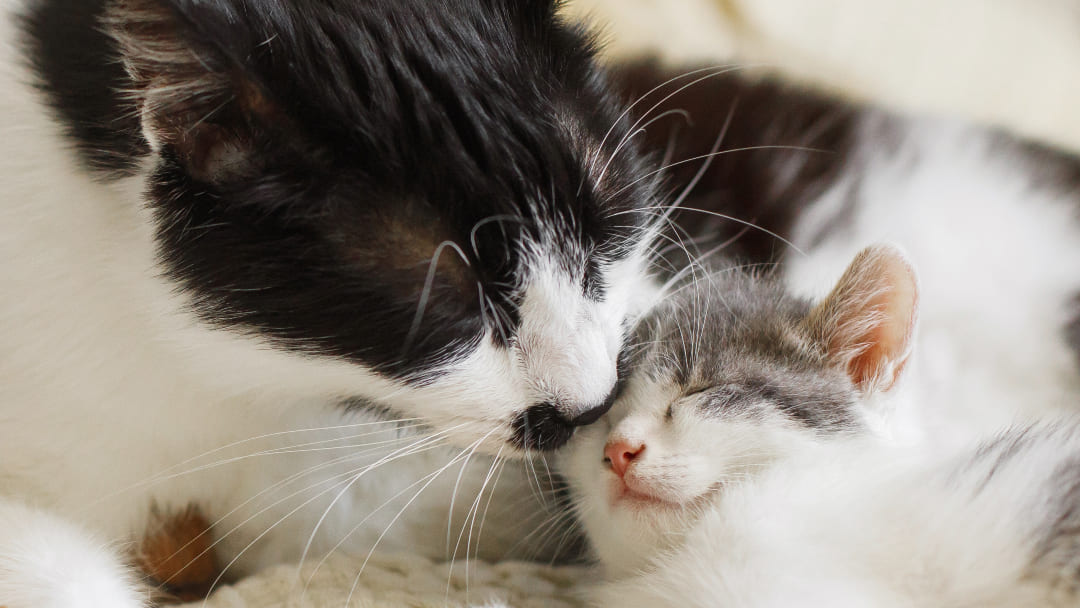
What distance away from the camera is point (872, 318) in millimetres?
900

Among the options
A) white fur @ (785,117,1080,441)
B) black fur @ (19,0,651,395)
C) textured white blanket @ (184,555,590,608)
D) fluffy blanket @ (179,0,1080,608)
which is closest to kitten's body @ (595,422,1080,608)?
textured white blanket @ (184,555,590,608)

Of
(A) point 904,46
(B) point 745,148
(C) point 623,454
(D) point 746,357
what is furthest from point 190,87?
(A) point 904,46

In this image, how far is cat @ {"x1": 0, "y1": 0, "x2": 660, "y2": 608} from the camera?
698mm

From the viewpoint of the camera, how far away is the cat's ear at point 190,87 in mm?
637

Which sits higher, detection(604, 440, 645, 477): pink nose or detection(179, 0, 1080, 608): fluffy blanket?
detection(179, 0, 1080, 608): fluffy blanket

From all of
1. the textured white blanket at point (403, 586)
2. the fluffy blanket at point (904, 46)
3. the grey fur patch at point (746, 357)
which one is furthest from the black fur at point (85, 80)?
the fluffy blanket at point (904, 46)

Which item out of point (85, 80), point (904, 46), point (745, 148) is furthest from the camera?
point (904, 46)

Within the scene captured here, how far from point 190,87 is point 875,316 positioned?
0.67 metres

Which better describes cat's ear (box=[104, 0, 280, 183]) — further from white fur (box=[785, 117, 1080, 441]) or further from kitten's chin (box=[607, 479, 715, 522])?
white fur (box=[785, 117, 1080, 441])

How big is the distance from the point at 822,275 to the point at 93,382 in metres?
0.96

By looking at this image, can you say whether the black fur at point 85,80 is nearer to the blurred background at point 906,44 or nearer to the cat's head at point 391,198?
the cat's head at point 391,198

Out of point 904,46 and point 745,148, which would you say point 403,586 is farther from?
point 904,46

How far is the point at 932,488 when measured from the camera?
830mm

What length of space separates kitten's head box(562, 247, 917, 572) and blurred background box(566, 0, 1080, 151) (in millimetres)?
722
